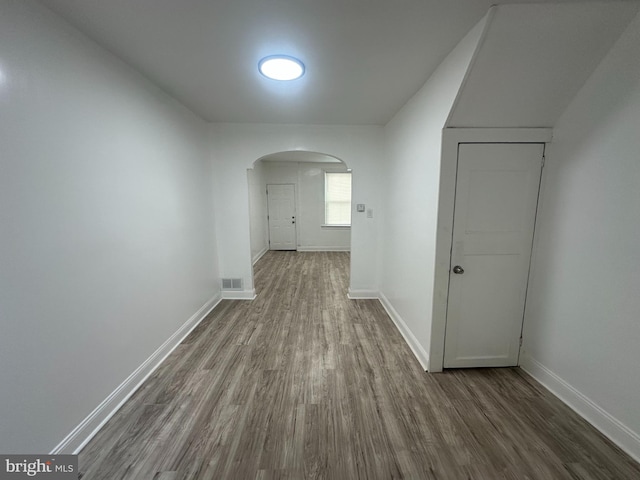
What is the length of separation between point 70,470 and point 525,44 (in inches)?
140

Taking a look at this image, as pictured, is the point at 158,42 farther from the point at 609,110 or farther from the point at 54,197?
the point at 609,110

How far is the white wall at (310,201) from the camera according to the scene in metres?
7.08

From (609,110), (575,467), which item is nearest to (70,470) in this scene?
(575,467)

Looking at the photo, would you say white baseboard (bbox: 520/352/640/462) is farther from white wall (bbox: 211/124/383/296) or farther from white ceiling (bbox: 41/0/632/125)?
white ceiling (bbox: 41/0/632/125)

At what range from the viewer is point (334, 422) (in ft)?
5.62

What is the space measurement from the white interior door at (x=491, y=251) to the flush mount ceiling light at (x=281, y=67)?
1.44m

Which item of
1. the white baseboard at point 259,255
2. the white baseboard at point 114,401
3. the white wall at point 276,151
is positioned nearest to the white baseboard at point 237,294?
the white wall at point 276,151

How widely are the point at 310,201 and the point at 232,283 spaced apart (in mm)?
3943

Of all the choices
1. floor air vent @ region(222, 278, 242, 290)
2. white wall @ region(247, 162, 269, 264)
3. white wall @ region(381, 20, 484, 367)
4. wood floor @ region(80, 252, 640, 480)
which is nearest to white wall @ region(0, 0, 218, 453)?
wood floor @ region(80, 252, 640, 480)

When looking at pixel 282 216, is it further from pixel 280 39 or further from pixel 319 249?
pixel 280 39

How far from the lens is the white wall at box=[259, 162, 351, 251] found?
23.2 ft

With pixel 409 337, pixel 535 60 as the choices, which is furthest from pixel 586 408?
pixel 535 60

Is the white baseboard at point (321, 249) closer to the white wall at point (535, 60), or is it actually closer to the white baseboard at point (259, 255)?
the white baseboard at point (259, 255)

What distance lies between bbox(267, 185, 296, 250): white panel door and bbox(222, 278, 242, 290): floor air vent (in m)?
3.65
